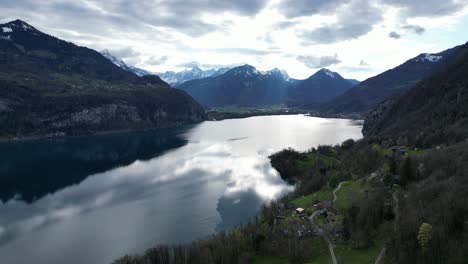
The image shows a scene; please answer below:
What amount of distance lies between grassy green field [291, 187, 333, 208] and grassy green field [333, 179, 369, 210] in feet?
7.85

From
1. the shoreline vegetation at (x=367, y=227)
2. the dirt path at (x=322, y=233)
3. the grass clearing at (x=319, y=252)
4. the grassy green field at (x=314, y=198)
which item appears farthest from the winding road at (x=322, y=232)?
the grassy green field at (x=314, y=198)

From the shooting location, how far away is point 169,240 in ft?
227

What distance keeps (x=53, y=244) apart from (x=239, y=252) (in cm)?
3805

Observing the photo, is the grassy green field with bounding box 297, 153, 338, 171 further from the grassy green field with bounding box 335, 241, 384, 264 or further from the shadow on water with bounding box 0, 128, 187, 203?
the grassy green field with bounding box 335, 241, 384, 264

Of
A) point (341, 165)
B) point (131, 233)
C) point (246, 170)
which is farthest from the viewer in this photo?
point (246, 170)

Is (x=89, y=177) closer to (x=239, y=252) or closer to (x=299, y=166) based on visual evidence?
(x=299, y=166)

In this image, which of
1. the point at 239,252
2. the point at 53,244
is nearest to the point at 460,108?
the point at 239,252

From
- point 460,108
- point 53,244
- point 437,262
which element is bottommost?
point 53,244

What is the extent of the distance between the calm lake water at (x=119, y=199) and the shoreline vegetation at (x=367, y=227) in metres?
15.5

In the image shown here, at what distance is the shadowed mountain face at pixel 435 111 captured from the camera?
10031 cm

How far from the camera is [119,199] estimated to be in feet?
332

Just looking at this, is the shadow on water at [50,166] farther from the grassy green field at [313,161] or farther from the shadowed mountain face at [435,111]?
the shadowed mountain face at [435,111]

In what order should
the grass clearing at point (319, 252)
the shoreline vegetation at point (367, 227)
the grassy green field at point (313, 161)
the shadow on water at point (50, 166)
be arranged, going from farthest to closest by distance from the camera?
the grassy green field at point (313, 161)
the shadow on water at point (50, 166)
the grass clearing at point (319, 252)
the shoreline vegetation at point (367, 227)

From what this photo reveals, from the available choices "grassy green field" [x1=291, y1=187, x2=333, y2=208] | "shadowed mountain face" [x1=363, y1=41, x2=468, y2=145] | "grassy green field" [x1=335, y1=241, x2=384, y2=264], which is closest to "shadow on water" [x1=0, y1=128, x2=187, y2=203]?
"grassy green field" [x1=291, y1=187, x2=333, y2=208]
